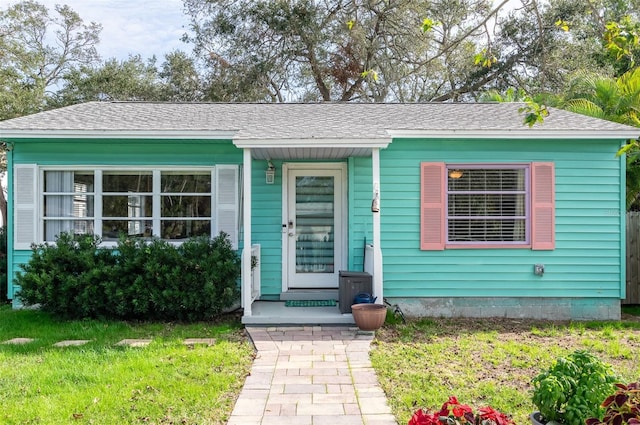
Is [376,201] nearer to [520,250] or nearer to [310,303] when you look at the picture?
[310,303]

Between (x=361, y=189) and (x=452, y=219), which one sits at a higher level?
(x=361, y=189)

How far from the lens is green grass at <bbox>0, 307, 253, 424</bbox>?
352cm

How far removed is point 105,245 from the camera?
288 inches

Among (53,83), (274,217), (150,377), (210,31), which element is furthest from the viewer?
(53,83)

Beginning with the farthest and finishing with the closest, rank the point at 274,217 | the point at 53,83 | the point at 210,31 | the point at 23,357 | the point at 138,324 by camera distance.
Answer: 1. the point at 53,83
2. the point at 210,31
3. the point at 274,217
4. the point at 138,324
5. the point at 23,357

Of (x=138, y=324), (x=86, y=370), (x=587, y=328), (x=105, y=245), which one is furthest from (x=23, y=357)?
(x=587, y=328)

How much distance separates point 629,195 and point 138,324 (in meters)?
7.93

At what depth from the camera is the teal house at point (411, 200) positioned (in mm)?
7098

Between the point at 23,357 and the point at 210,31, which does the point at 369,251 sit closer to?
the point at 23,357

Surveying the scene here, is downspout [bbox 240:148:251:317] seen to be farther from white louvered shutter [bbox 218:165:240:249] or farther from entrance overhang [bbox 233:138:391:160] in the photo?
white louvered shutter [bbox 218:165:240:249]

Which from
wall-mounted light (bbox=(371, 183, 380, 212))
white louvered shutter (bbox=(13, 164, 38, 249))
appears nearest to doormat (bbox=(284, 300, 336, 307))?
wall-mounted light (bbox=(371, 183, 380, 212))

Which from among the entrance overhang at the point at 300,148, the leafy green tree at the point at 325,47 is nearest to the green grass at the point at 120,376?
the entrance overhang at the point at 300,148

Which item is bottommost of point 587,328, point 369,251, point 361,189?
point 587,328

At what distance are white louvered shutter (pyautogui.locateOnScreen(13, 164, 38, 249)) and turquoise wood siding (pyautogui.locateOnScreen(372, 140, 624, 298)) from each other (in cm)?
515
